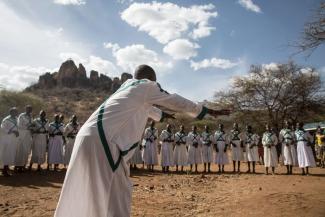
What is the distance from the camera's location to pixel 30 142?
43.2ft

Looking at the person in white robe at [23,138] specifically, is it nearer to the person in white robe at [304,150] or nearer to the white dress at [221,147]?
the white dress at [221,147]

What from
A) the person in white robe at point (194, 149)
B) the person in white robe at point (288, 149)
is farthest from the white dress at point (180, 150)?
the person in white robe at point (288, 149)

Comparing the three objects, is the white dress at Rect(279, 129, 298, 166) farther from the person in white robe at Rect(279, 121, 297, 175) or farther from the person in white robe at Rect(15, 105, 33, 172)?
the person in white robe at Rect(15, 105, 33, 172)

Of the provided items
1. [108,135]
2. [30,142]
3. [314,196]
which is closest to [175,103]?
[108,135]

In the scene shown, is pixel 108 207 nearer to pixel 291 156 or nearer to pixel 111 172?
pixel 111 172

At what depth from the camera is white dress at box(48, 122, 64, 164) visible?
44.5 ft

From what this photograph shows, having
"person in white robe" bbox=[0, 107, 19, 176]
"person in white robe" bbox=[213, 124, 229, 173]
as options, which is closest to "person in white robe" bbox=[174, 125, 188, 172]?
"person in white robe" bbox=[213, 124, 229, 173]

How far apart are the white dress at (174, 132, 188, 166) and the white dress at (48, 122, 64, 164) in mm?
6022

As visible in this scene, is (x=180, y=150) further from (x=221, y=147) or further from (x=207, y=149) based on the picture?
(x=221, y=147)

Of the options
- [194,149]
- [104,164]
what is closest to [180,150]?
[194,149]

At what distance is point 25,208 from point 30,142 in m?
6.56

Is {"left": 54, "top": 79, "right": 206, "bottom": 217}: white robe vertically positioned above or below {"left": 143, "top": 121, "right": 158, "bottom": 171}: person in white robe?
below

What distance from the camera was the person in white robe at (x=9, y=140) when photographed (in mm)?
11906

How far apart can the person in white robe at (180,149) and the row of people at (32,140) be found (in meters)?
5.36
